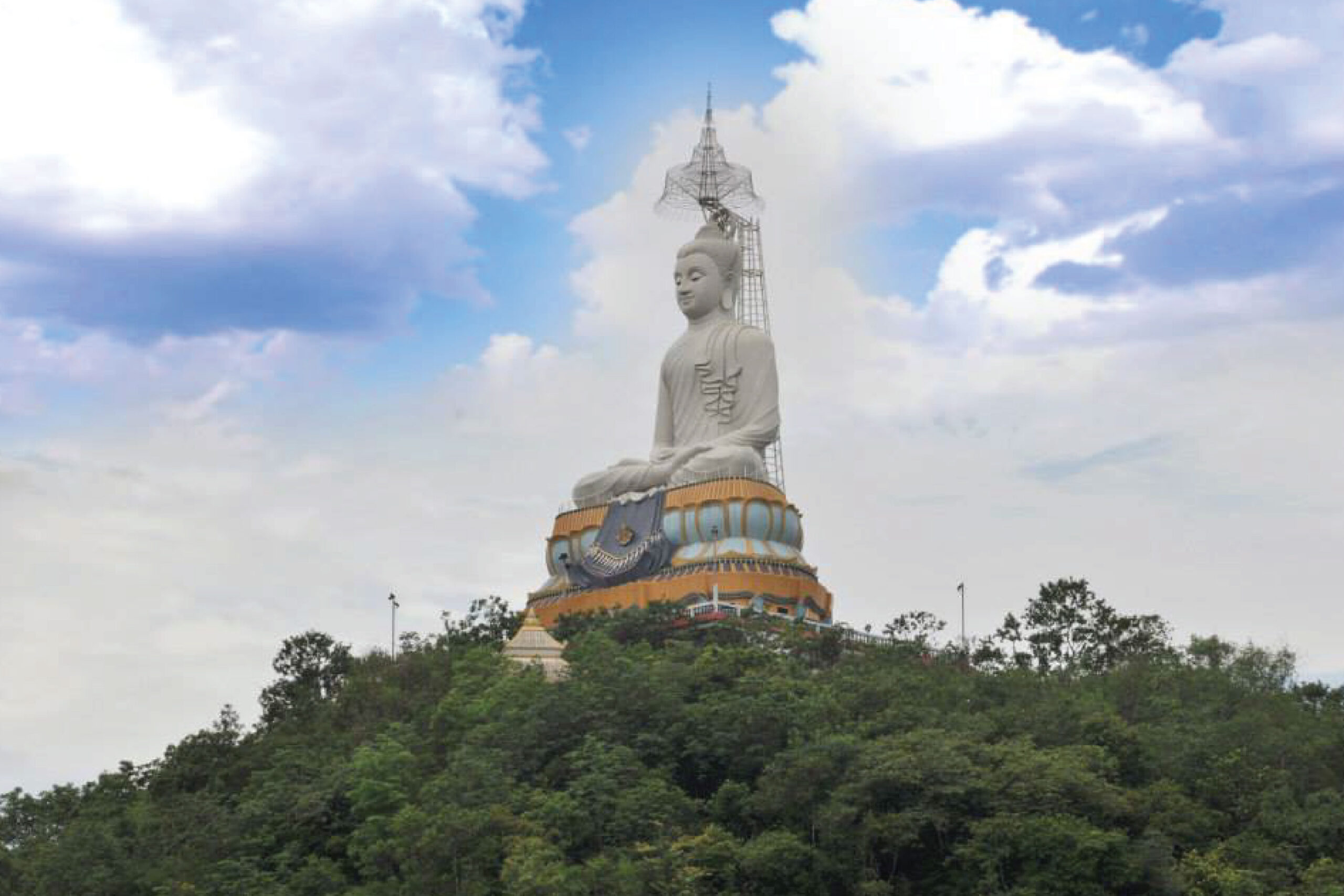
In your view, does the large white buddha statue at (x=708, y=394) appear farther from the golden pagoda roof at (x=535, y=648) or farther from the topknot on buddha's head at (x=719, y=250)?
the golden pagoda roof at (x=535, y=648)

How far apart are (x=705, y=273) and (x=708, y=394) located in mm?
2616

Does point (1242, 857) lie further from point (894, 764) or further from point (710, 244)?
point (710, 244)

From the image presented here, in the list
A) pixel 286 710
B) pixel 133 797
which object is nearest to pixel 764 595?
pixel 286 710

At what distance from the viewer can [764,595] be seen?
4072cm

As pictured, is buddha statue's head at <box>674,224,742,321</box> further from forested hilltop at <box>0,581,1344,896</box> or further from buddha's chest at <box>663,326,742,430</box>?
forested hilltop at <box>0,581,1344,896</box>

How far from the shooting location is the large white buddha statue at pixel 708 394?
4325cm

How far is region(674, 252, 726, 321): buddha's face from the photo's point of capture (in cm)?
4600

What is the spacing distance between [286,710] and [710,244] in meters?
13.9

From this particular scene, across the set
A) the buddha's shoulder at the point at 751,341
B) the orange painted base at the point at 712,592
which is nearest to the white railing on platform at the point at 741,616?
the orange painted base at the point at 712,592

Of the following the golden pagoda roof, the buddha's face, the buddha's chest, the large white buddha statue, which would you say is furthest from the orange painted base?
the buddha's face

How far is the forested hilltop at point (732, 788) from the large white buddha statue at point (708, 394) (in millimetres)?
6556

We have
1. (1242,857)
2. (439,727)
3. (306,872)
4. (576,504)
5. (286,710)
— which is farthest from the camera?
(576,504)

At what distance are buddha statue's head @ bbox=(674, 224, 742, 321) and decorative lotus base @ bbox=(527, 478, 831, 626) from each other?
5.33 m

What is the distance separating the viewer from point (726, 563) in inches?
1612
